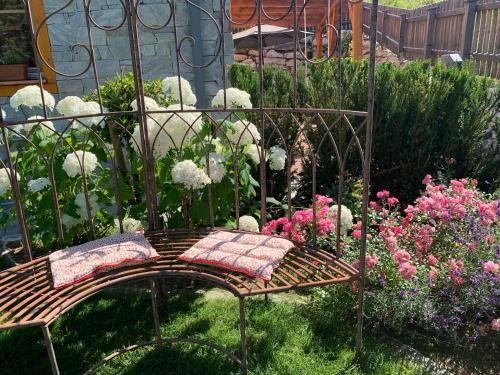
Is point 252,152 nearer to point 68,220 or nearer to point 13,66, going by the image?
point 68,220

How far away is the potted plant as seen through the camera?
451 centimetres

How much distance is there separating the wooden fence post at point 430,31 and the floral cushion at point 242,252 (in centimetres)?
750

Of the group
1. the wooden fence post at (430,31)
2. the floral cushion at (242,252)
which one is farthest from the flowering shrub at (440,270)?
the wooden fence post at (430,31)

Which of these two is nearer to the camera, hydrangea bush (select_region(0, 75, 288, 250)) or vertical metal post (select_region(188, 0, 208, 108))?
hydrangea bush (select_region(0, 75, 288, 250))

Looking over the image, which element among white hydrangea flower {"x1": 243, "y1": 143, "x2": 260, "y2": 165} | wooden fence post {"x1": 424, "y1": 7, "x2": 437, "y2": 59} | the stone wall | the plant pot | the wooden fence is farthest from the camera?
wooden fence post {"x1": 424, "y1": 7, "x2": 437, "y2": 59}

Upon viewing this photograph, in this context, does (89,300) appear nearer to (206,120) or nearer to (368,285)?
(206,120)

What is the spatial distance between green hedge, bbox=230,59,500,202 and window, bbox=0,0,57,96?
8.56 feet

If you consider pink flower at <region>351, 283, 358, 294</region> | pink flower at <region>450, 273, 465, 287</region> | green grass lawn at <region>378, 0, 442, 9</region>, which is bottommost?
pink flower at <region>351, 283, 358, 294</region>

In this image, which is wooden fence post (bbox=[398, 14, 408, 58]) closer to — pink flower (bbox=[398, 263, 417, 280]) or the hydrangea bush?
the hydrangea bush

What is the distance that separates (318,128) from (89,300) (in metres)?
2.27

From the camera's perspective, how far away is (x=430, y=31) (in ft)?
27.3

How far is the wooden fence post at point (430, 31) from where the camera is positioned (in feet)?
27.0

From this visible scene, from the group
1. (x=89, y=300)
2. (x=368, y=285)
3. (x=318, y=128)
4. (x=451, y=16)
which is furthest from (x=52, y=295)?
Answer: (x=451, y=16)

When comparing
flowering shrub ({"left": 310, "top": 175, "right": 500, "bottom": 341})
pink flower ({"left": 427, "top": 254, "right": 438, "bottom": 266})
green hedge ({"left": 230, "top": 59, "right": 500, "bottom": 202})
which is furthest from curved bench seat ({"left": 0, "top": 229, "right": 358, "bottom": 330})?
green hedge ({"left": 230, "top": 59, "right": 500, "bottom": 202})
